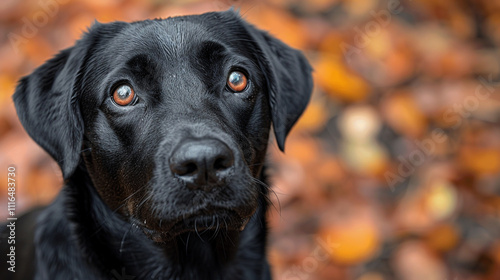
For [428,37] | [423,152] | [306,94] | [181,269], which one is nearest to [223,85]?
[306,94]

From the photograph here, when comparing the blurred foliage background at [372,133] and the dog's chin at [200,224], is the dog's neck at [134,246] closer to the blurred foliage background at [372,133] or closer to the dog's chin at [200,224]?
the dog's chin at [200,224]

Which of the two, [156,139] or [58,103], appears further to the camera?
[58,103]

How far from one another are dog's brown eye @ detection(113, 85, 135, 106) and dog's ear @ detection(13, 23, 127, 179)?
0.80 feet

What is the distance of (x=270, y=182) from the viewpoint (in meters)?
2.92

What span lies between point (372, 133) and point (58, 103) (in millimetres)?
2775

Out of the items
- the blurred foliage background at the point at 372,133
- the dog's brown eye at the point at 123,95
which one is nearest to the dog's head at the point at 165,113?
the dog's brown eye at the point at 123,95

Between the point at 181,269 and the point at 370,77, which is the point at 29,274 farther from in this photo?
the point at 370,77

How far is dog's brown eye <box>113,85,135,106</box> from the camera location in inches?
93.0

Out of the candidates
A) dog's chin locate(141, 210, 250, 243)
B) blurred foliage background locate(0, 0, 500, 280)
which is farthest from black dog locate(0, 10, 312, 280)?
blurred foliage background locate(0, 0, 500, 280)

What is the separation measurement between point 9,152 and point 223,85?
7.51 feet

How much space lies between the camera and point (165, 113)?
7.49 ft

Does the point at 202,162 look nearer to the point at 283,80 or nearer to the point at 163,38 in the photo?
the point at 163,38

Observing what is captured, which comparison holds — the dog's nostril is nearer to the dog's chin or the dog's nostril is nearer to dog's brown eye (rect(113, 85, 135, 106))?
the dog's chin

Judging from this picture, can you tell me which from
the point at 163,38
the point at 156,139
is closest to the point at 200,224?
the point at 156,139
